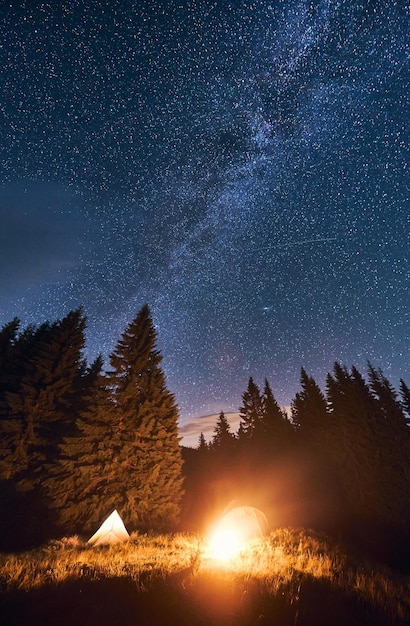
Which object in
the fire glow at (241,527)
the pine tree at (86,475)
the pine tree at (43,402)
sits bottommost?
the fire glow at (241,527)

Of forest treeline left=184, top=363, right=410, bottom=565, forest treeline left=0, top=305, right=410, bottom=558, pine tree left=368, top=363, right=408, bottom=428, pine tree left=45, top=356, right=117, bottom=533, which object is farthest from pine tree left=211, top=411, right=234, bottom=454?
pine tree left=45, top=356, right=117, bottom=533

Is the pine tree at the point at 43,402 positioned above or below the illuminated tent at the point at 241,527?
above

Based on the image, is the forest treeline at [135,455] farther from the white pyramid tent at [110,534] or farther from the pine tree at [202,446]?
the pine tree at [202,446]

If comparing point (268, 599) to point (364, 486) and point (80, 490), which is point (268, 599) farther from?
point (364, 486)

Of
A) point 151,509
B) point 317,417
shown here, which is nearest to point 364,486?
point 317,417

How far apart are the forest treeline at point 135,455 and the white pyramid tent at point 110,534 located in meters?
2.42

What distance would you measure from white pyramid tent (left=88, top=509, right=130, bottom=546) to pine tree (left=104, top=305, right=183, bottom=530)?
261cm

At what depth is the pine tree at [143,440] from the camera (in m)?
16.1

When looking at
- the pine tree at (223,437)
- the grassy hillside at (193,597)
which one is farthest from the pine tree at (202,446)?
the grassy hillside at (193,597)

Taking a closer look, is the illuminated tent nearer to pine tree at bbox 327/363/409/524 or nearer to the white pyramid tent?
the white pyramid tent

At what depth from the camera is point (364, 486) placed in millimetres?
28547

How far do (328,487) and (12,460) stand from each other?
33628mm

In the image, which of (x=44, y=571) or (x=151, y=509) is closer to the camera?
(x=44, y=571)

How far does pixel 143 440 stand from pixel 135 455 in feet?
3.26
